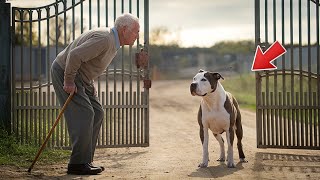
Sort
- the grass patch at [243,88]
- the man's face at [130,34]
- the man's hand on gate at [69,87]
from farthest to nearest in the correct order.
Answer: the grass patch at [243,88] < the man's face at [130,34] < the man's hand on gate at [69,87]

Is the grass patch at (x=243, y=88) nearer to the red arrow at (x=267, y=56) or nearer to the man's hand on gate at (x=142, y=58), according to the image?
the red arrow at (x=267, y=56)

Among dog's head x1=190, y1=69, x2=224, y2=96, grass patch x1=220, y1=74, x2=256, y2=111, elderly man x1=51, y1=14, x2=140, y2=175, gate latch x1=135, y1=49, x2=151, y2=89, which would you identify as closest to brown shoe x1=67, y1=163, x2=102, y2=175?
elderly man x1=51, y1=14, x2=140, y2=175

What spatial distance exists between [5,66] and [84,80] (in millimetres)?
2865

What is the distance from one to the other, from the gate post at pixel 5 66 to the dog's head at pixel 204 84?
3.28 m

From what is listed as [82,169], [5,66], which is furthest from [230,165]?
[5,66]

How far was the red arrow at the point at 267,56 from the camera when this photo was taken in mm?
10398

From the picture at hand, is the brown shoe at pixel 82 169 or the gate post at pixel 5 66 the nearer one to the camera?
the brown shoe at pixel 82 169

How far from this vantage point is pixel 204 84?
8891 mm

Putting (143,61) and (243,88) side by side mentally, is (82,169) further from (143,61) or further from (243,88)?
(243,88)

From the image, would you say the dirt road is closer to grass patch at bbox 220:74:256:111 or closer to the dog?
the dog

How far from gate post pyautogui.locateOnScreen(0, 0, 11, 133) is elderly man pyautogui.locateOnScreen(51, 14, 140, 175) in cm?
266

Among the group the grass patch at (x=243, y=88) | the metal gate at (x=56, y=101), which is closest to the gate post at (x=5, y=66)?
the metal gate at (x=56, y=101)

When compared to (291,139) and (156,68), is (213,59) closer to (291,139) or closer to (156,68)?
(156,68)

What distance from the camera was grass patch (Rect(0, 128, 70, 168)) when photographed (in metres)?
9.22
